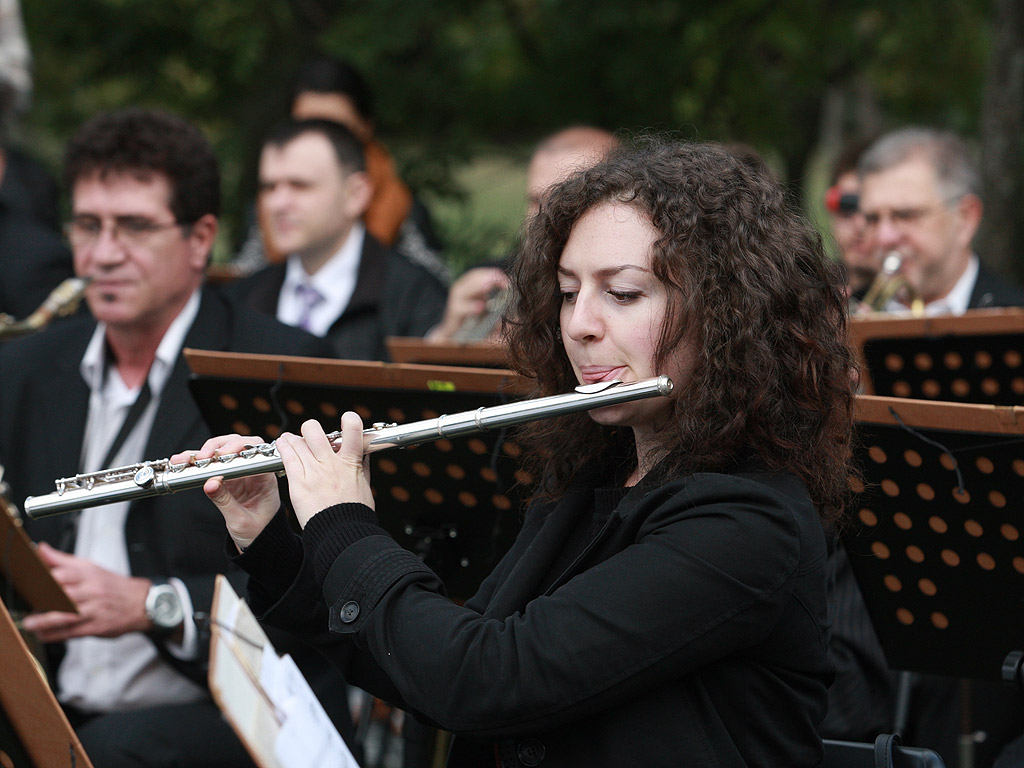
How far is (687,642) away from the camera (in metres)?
1.52

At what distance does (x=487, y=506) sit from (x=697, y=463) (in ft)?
2.63

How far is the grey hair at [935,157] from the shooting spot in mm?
4191

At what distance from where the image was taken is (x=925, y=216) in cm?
416

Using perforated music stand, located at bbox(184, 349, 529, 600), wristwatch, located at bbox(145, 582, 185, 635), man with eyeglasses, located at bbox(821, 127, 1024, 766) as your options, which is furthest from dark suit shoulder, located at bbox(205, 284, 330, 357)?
man with eyeglasses, located at bbox(821, 127, 1024, 766)

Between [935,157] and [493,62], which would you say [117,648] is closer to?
[935,157]

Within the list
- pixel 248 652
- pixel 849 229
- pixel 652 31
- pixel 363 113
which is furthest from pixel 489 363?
pixel 652 31

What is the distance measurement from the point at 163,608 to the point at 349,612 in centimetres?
122

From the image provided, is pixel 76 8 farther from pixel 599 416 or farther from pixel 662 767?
pixel 662 767

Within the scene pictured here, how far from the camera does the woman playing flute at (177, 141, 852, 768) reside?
154 centimetres

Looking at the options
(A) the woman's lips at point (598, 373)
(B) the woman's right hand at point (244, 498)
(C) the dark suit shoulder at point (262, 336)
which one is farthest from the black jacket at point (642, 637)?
(C) the dark suit shoulder at point (262, 336)

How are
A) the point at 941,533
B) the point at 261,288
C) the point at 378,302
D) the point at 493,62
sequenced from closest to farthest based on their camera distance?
the point at 941,533, the point at 378,302, the point at 261,288, the point at 493,62

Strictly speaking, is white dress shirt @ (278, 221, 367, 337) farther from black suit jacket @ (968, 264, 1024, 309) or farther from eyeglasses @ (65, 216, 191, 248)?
black suit jacket @ (968, 264, 1024, 309)

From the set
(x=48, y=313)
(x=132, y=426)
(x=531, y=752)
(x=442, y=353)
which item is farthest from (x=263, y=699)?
(x=48, y=313)

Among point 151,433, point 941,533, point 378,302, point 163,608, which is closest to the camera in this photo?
point 941,533
